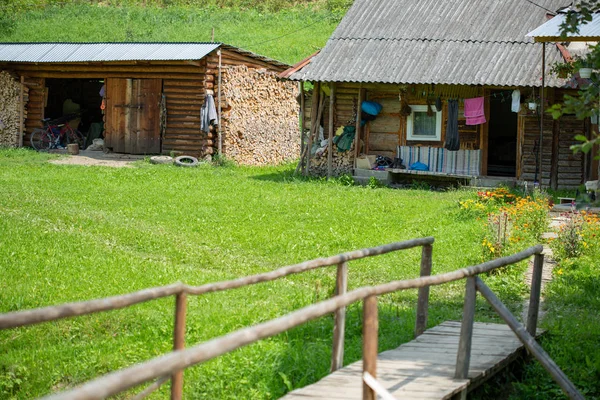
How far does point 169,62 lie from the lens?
80.0 ft

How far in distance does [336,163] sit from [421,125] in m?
2.26

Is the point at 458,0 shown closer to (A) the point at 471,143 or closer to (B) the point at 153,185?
(A) the point at 471,143

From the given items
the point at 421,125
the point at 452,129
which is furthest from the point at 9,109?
the point at 452,129

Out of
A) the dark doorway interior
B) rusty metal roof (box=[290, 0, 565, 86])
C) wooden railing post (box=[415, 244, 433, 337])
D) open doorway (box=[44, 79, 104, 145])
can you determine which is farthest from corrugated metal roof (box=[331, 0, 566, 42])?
wooden railing post (box=[415, 244, 433, 337])

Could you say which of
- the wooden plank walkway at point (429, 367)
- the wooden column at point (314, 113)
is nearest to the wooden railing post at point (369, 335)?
the wooden plank walkway at point (429, 367)

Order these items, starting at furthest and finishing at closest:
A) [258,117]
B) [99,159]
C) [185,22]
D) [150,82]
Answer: [185,22] < [258,117] < [150,82] < [99,159]

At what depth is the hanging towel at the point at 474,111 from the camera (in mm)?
20391

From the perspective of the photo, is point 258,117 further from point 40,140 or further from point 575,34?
point 575,34

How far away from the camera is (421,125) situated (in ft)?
70.5

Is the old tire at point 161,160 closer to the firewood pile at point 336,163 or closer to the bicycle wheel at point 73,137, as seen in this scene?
the firewood pile at point 336,163

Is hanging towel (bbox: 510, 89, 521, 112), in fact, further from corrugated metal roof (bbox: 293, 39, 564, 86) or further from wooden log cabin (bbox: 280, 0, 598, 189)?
corrugated metal roof (bbox: 293, 39, 564, 86)

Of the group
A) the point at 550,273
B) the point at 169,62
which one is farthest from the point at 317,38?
the point at 550,273

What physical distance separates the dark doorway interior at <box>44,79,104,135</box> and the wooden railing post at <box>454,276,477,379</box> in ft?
84.3

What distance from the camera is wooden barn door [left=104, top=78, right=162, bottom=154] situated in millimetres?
25141
